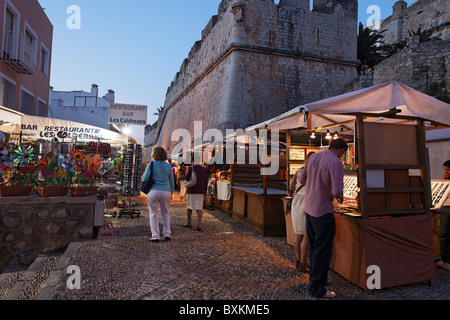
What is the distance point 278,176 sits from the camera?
24.7ft

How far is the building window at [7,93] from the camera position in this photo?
10700mm

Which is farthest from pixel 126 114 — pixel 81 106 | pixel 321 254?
pixel 81 106

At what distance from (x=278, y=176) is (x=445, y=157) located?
13.3ft

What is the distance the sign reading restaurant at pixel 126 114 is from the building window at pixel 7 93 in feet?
20.3

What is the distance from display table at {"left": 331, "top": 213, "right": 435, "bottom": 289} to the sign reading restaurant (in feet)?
17.9

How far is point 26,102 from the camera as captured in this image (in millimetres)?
12875

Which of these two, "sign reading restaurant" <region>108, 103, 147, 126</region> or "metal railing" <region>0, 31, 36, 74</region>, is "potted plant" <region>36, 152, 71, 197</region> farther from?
"metal railing" <region>0, 31, 36, 74</region>

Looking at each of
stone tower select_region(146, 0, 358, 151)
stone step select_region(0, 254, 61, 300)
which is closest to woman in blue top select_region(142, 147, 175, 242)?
stone step select_region(0, 254, 61, 300)

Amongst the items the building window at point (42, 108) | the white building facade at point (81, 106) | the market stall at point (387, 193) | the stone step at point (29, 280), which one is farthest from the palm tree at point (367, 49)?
the white building facade at point (81, 106)

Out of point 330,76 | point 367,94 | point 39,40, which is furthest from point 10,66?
point 330,76

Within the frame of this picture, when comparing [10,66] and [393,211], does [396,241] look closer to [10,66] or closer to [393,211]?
[393,211]

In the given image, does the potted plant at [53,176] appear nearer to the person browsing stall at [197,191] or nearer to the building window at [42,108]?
the person browsing stall at [197,191]

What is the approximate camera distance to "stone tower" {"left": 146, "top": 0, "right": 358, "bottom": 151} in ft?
55.8
